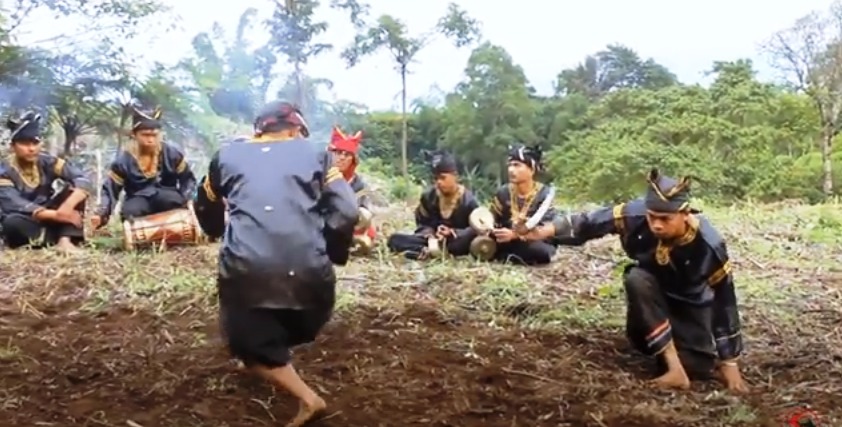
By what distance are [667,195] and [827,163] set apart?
10.3m

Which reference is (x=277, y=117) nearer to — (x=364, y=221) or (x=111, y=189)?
(x=364, y=221)

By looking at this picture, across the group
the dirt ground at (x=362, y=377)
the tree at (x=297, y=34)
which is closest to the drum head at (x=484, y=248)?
the dirt ground at (x=362, y=377)

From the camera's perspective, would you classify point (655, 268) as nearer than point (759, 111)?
Yes

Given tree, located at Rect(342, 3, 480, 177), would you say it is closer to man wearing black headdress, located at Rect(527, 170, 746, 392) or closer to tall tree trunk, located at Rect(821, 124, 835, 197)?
tall tree trunk, located at Rect(821, 124, 835, 197)

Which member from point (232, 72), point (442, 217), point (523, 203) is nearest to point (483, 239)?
point (523, 203)

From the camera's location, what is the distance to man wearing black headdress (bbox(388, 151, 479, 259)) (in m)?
6.32

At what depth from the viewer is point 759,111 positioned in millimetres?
13258

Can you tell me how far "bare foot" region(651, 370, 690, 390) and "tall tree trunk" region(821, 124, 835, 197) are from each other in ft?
31.8

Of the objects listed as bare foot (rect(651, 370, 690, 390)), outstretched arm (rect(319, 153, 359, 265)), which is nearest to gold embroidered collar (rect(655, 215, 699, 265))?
bare foot (rect(651, 370, 690, 390))

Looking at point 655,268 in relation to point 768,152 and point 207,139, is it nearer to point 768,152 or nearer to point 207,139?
point 207,139

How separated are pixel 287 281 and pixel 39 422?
92cm

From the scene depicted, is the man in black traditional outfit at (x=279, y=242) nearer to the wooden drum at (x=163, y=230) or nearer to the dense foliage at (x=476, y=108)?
the wooden drum at (x=163, y=230)

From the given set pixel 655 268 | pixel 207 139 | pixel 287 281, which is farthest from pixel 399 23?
pixel 287 281

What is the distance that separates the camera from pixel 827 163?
12.9 meters
